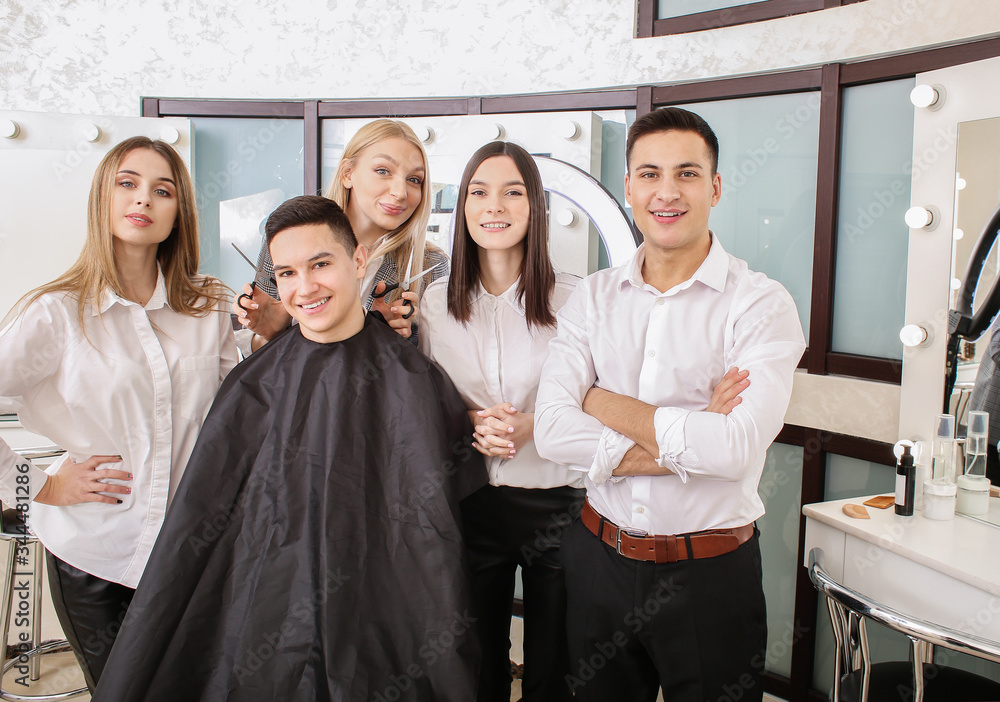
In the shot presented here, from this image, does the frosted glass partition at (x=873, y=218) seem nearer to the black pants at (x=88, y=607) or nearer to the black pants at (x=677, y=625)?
the black pants at (x=677, y=625)

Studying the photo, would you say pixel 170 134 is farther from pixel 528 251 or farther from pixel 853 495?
pixel 853 495

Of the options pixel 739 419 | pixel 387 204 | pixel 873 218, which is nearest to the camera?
pixel 739 419

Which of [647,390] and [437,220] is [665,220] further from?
[437,220]

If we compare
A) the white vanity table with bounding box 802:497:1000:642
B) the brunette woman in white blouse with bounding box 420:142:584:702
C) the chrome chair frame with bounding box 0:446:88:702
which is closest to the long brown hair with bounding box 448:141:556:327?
the brunette woman in white blouse with bounding box 420:142:584:702

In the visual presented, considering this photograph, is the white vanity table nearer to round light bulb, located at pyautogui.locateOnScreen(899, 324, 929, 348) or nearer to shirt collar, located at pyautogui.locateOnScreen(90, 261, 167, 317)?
round light bulb, located at pyautogui.locateOnScreen(899, 324, 929, 348)

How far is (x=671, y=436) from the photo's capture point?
143 centimetres

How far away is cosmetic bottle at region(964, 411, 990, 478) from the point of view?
1.92m

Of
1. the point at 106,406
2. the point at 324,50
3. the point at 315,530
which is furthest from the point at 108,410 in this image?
the point at 324,50

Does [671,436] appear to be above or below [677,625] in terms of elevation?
above

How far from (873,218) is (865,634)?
4.45ft

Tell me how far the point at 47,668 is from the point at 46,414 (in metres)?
1.75

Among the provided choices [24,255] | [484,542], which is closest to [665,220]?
[484,542]

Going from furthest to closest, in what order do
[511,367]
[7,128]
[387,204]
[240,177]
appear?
[240,177] < [7,128] < [387,204] < [511,367]

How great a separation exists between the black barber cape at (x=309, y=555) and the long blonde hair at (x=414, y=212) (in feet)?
1.66
